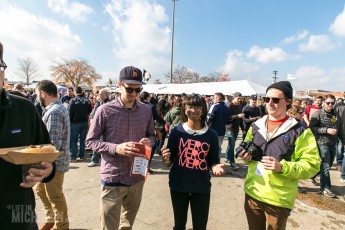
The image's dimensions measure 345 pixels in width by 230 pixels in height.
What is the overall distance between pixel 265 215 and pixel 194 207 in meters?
0.75

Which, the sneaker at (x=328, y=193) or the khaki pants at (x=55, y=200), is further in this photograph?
the sneaker at (x=328, y=193)

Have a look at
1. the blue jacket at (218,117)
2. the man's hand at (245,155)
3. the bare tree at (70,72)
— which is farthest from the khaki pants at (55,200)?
the bare tree at (70,72)

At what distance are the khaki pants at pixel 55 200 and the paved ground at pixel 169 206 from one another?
0.36 m

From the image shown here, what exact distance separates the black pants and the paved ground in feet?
3.59

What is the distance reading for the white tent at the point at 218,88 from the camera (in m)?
15.3

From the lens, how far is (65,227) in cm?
323

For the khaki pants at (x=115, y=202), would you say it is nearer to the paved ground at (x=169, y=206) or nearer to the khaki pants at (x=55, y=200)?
the khaki pants at (x=55, y=200)

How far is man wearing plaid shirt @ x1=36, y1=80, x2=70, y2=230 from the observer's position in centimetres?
307

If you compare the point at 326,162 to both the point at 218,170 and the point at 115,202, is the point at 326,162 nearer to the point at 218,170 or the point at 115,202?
the point at 218,170

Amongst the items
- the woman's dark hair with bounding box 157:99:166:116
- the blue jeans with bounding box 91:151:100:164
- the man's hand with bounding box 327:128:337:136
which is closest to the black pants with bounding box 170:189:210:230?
the man's hand with bounding box 327:128:337:136

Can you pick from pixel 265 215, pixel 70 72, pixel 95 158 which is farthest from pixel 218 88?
pixel 70 72

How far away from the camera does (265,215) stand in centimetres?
239

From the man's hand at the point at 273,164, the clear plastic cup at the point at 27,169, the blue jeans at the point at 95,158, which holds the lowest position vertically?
the blue jeans at the point at 95,158

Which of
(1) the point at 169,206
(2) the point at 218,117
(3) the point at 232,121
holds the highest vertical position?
(2) the point at 218,117
